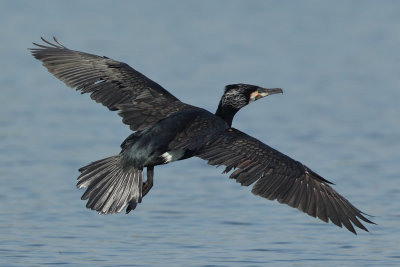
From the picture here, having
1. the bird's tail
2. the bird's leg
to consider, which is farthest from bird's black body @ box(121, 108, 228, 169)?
the bird's leg

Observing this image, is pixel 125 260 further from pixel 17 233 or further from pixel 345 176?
pixel 345 176

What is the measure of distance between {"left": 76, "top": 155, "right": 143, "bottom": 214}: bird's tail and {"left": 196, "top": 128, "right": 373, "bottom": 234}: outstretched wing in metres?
0.57

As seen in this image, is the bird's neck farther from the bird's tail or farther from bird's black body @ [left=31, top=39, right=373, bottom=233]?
the bird's tail

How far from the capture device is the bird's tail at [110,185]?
301 inches

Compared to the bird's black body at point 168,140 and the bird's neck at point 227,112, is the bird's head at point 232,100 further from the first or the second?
the bird's black body at point 168,140

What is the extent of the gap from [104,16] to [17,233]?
38.4ft

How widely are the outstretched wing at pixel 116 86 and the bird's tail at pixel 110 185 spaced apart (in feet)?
1.37

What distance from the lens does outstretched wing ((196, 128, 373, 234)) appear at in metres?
7.41

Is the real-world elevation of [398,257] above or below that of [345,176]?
below

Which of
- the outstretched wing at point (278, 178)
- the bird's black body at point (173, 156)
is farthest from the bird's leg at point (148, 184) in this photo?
the outstretched wing at point (278, 178)

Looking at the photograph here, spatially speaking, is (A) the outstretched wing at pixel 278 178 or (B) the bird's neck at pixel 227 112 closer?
(A) the outstretched wing at pixel 278 178

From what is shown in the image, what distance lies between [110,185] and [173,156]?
54cm

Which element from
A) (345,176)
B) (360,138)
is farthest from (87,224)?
(360,138)

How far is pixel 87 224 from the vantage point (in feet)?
30.1
